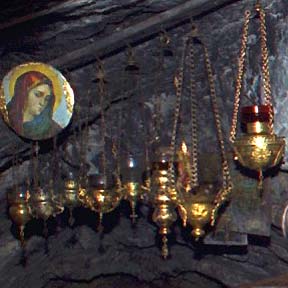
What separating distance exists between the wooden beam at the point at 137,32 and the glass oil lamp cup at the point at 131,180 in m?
0.85

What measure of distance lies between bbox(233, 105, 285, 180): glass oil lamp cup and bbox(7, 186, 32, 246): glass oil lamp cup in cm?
210

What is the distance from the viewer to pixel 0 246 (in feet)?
24.2

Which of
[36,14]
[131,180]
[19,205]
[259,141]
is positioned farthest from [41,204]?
[259,141]

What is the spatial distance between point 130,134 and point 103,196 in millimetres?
1171

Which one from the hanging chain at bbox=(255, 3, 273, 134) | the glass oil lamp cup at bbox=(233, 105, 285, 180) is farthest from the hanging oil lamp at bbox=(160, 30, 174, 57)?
the glass oil lamp cup at bbox=(233, 105, 285, 180)

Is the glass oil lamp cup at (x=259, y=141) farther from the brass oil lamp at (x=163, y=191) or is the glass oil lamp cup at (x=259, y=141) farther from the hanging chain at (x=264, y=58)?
the brass oil lamp at (x=163, y=191)

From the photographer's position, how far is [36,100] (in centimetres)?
618

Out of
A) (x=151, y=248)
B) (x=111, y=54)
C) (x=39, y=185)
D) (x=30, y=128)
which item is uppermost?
(x=111, y=54)

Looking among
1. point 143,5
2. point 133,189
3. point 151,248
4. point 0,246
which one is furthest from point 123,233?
point 143,5

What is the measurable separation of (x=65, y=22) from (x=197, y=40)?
105cm

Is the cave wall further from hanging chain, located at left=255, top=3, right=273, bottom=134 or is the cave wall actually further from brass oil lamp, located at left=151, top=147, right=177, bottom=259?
brass oil lamp, located at left=151, top=147, right=177, bottom=259

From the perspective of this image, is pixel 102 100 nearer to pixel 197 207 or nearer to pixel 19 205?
pixel 19 205

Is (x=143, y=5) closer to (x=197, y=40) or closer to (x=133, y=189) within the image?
(x=197, y=40)

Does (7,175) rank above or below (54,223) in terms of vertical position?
above
